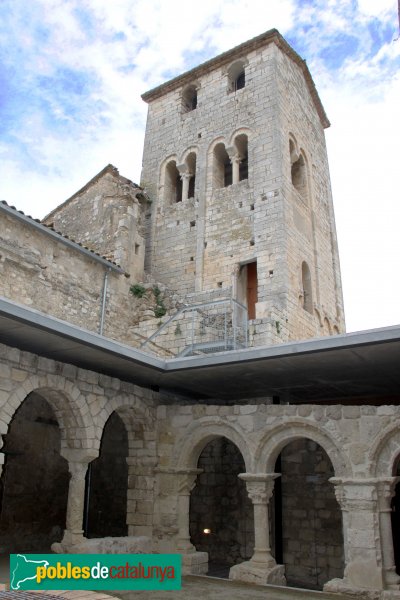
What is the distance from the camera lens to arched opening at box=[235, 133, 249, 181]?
16703mm

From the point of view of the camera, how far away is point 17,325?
6.18m

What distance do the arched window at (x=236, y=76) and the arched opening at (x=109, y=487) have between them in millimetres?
12145

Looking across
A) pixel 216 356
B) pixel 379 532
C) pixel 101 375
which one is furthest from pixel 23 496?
pixel 379 532

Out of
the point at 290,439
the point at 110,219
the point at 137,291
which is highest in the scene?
the point at 110,219

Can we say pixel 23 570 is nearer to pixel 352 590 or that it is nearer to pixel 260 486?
pixel 260 486

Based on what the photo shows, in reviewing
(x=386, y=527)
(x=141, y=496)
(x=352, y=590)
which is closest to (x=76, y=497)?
(x=141, y=496)

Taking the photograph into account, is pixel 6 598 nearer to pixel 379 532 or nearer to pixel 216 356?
pixel 216 356

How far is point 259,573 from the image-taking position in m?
7.50

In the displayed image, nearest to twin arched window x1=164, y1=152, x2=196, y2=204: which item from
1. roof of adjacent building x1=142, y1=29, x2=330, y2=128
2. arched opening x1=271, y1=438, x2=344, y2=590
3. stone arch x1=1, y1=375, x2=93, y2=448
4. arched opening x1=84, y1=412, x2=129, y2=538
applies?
roof of adjacent building x1=142, y1=29, x2=330, y2=128

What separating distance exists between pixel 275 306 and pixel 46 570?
862 centimetres

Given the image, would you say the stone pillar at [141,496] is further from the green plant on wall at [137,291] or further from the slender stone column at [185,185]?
the slender stone column at [185,185]

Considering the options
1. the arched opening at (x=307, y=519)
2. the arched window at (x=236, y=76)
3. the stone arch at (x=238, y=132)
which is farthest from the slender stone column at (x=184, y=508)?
the arched window at (x=236, y=76)

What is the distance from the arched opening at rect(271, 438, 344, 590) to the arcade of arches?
0.07 ft

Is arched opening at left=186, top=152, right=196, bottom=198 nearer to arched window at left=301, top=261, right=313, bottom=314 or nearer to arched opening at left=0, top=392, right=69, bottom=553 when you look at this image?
arched window at left=301, top=261, right=313, bottom=314
